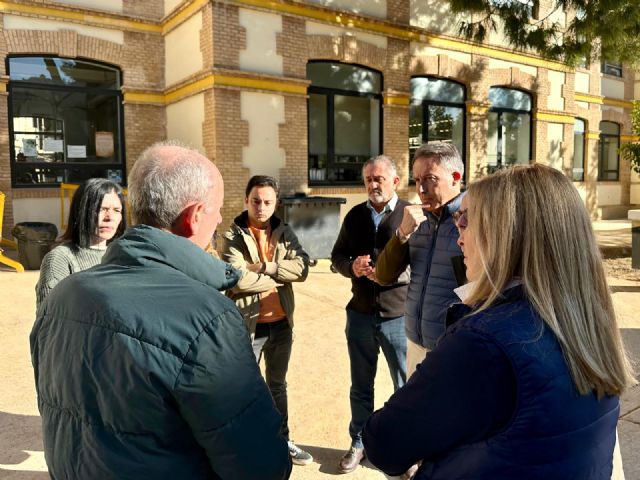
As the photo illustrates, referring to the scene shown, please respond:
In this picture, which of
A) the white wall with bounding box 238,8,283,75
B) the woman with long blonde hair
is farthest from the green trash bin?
the woman with long blonde hair

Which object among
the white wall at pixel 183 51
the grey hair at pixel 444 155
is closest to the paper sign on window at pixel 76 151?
the white wall at pixel 183 51

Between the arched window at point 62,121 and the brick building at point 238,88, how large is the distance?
2 centimetres

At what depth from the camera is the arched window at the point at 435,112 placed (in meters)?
14.3

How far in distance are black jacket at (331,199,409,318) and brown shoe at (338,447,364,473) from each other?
0.85 m

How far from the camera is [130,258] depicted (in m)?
1.37

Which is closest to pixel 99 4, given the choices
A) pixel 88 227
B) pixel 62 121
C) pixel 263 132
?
pixel 62 121

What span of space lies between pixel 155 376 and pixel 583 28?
10.9m

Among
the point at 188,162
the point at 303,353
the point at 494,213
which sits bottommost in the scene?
the point at 303,353

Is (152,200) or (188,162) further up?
(188,162)

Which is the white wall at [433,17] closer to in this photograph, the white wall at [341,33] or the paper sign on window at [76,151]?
the white wall at [341,33]

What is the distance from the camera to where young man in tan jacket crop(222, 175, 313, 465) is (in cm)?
344

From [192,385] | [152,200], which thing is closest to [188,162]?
[152,200]

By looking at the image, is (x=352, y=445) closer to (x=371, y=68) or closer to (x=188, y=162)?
(x=188, y=162)

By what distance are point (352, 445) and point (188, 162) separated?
8.23ft
